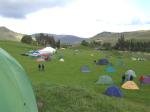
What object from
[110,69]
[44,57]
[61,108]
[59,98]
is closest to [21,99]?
[61,108]

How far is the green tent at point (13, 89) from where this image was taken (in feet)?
35.7

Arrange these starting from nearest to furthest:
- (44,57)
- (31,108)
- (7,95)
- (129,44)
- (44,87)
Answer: (7,95), (31,108), (44,87), (44,57), (129,44)

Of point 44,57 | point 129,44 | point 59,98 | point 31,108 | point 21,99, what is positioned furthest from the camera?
point 129,44

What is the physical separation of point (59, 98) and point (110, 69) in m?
41.1

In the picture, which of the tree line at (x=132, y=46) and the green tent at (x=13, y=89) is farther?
the tree line at (x=132, y=46)

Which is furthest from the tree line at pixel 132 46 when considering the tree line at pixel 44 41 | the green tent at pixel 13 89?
the green tent at pixel 13 89

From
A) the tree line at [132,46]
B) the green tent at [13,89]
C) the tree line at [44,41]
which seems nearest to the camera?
the green tent at [13,89]

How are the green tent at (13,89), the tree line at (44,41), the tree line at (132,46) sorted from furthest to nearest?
1. the tree line at (132,46)
2. the tree line at (44,41)
3. the green tent at (13,89)

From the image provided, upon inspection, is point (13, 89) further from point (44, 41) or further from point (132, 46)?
point (44, 41)

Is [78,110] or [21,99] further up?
[21,99]

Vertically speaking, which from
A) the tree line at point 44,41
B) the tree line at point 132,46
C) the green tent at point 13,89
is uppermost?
the green tent at point 13,89

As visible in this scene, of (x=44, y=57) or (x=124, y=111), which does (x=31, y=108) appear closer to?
(x=124, y=111)

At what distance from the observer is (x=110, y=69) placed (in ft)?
207

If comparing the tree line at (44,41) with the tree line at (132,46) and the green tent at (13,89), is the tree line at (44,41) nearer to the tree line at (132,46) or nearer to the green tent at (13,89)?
the tree line at (132,46)
